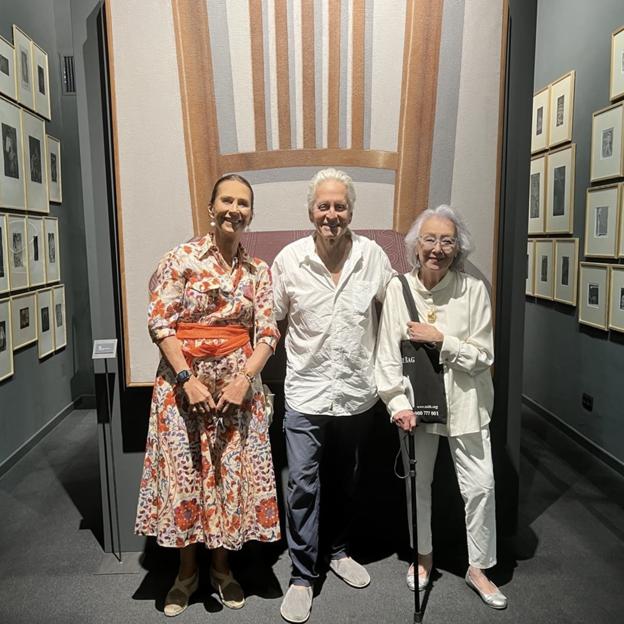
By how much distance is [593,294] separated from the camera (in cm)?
412

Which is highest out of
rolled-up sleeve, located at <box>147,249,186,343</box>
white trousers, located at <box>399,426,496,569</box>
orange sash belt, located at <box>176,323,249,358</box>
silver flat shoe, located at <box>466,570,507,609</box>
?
rolled-up sleeve, located at <box>147,249,186,343</box>

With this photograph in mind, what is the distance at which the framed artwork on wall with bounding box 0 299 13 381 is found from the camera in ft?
12.6

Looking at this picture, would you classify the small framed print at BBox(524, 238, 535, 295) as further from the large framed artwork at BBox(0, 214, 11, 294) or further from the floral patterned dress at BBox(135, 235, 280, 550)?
the large framed artwork at BBox(0, 214, 11, 294)

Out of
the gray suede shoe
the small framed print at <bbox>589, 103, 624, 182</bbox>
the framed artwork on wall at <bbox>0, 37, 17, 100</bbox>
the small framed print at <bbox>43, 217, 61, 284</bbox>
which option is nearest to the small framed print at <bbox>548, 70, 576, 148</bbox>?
the small framed print at <bbox>589, 103, 624, 182</bbox>

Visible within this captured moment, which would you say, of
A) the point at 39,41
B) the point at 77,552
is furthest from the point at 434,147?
the point at 39,41

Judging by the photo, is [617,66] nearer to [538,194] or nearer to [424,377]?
[538,194]

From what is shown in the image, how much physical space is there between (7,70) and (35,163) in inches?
29.1

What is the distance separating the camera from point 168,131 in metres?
2.64

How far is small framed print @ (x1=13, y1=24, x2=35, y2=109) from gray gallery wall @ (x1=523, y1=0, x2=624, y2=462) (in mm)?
4041

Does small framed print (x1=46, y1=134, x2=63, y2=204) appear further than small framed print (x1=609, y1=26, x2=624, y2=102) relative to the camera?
Yes

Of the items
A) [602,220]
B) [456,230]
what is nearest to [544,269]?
[602,220]

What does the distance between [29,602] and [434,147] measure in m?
2.68

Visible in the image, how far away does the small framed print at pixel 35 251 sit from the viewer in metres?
4.34

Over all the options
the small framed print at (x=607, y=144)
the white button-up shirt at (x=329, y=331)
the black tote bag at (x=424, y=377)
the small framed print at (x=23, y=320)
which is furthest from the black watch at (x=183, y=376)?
the small framed print at (x=607, y=144)
